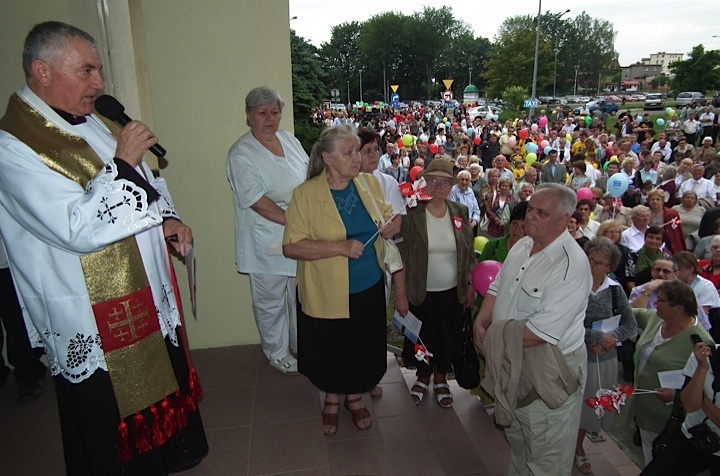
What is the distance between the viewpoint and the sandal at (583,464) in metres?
3.50

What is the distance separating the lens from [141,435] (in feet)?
6.51

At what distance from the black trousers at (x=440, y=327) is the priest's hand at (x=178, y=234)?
78.2 inches

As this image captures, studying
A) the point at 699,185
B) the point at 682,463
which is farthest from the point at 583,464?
the point at 699,185

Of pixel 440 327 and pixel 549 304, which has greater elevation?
pixel 549 304

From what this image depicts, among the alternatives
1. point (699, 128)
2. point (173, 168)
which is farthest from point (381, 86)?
point (173, 168)

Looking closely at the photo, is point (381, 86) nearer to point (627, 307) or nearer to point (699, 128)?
point (699, 128)

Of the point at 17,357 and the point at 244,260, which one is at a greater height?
the point at 244,260

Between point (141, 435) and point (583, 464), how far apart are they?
3.02 metres

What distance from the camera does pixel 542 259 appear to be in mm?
2621

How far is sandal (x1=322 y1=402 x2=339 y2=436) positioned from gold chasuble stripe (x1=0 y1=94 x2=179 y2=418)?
1.20m

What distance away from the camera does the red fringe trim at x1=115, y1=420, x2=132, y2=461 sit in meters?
1.93

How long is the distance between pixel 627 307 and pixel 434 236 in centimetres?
149

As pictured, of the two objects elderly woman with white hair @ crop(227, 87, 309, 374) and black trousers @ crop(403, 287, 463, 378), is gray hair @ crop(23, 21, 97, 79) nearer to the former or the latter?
elderly woman with white hair @ crop(227, 87, 309, 374)

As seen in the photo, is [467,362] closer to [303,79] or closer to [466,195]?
[466,195]
